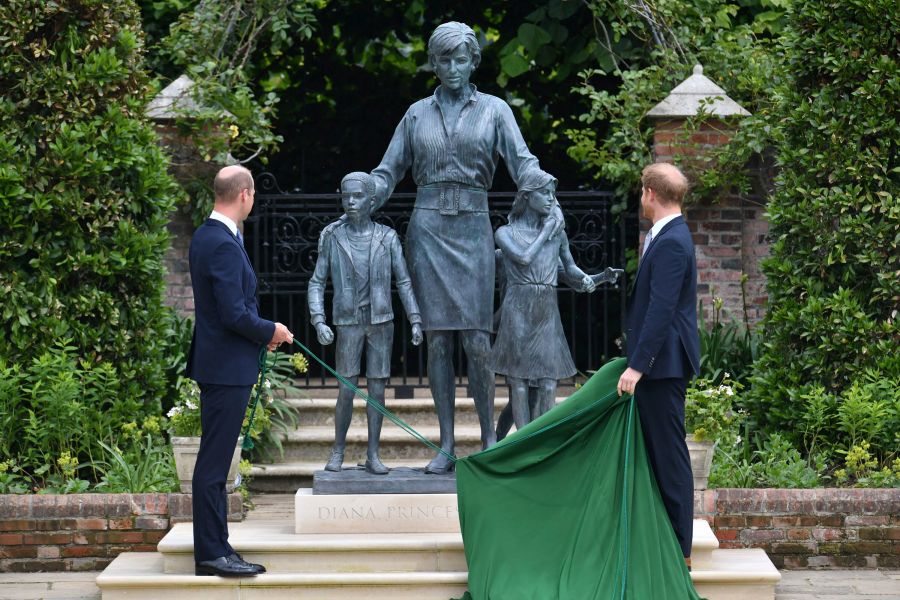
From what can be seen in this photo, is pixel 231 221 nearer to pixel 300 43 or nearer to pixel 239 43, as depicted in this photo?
pixel 239 43

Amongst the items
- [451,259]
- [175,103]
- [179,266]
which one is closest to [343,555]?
[451,259]

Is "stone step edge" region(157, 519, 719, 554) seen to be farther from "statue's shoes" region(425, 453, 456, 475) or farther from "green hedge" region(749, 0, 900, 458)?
"green hedge" region(749, 0, 900, 458)

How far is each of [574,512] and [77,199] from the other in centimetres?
354

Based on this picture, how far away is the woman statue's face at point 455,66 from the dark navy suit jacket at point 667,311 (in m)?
1.37

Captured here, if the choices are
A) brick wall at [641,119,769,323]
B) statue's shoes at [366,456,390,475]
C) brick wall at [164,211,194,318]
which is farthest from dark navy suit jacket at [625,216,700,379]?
brick wall at [164,211,194,318]

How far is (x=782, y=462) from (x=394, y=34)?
639cm

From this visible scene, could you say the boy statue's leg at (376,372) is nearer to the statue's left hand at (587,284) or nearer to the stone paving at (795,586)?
the statue's left hand at (587,284)

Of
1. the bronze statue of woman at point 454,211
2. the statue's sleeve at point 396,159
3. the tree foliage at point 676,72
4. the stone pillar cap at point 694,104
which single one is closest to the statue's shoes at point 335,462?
the bronze statue of woman at point 454,211

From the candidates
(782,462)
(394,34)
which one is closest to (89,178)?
(782,462)

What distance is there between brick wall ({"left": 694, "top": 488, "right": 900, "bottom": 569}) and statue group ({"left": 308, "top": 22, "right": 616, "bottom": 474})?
123 centimetres

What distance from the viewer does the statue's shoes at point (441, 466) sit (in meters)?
6.48

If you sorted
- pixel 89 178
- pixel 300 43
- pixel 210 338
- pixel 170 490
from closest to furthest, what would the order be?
1. pixel 210 338
2. pixel 170 490
3. pixel 89 178
4. pixel 300 43

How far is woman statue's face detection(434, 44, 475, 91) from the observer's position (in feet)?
21.1

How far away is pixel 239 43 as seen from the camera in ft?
33.2
